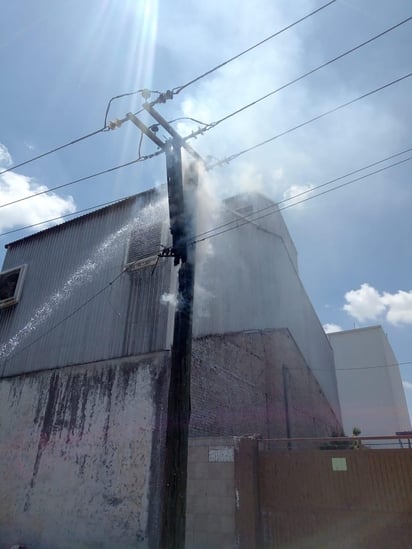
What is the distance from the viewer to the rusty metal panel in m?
7.41

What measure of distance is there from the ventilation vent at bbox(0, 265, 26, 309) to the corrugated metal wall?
10.5 inches

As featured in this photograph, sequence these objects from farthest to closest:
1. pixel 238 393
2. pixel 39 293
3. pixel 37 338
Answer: pixel 39 293, pixel 37 338, pixel 238 393

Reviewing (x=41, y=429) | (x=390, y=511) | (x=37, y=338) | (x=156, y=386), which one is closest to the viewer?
(x=390, y=511)

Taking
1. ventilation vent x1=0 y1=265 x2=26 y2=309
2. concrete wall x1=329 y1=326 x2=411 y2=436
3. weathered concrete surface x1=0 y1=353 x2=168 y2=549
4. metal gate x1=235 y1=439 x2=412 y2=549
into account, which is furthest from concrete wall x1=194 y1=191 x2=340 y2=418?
concrete wall x1=329 y1=326 x2=411 y2=436

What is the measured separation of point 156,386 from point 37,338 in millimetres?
5953

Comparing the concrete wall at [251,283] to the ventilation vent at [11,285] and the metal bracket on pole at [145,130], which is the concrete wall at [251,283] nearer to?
the metal bracket on pole at [145,130]

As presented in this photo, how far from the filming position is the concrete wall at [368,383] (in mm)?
34281

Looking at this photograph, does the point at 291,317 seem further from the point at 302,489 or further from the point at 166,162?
the point at 166,162

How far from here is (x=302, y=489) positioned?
8.22 m

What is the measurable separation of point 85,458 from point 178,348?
631cm

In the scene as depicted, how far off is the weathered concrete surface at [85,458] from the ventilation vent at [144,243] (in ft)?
10.9

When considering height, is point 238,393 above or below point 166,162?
below

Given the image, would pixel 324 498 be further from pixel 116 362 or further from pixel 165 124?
pixel 165 124

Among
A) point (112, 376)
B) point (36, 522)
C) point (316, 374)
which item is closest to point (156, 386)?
point (112, 376)
